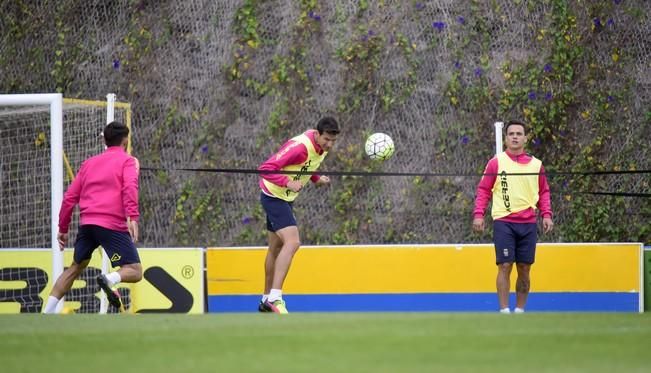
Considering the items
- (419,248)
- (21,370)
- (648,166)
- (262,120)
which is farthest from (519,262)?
(21,370)

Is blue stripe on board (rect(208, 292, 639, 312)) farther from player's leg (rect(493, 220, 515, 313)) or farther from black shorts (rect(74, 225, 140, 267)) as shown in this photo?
black shorts (rect(74, 225, 140, 267))

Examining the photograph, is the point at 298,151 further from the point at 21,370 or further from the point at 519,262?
the point at 21,370

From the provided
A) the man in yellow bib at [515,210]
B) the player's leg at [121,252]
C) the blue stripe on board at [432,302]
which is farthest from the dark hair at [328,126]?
the blue stripe on board at [432,302]

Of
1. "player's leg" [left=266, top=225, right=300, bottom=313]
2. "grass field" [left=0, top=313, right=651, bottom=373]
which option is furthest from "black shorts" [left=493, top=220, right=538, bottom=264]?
"grass field" [left=0, top=313, right=651, bottom=373]

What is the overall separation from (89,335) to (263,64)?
8217 millimetres

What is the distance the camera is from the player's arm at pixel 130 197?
30.4ft

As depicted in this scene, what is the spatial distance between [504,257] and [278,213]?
2109mm

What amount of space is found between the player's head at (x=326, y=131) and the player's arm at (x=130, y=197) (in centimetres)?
166

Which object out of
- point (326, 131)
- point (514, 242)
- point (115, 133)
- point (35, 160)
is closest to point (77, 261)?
point (115, 133)

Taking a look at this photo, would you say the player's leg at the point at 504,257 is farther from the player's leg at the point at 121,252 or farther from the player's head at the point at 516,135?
the player's leg at the point at 121,252

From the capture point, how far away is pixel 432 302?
12086mm

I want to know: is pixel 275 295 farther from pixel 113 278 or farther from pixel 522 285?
pixel 522 285

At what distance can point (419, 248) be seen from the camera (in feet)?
39.8

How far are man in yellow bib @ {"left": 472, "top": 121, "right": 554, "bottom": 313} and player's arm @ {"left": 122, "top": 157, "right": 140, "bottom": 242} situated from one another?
325cm
